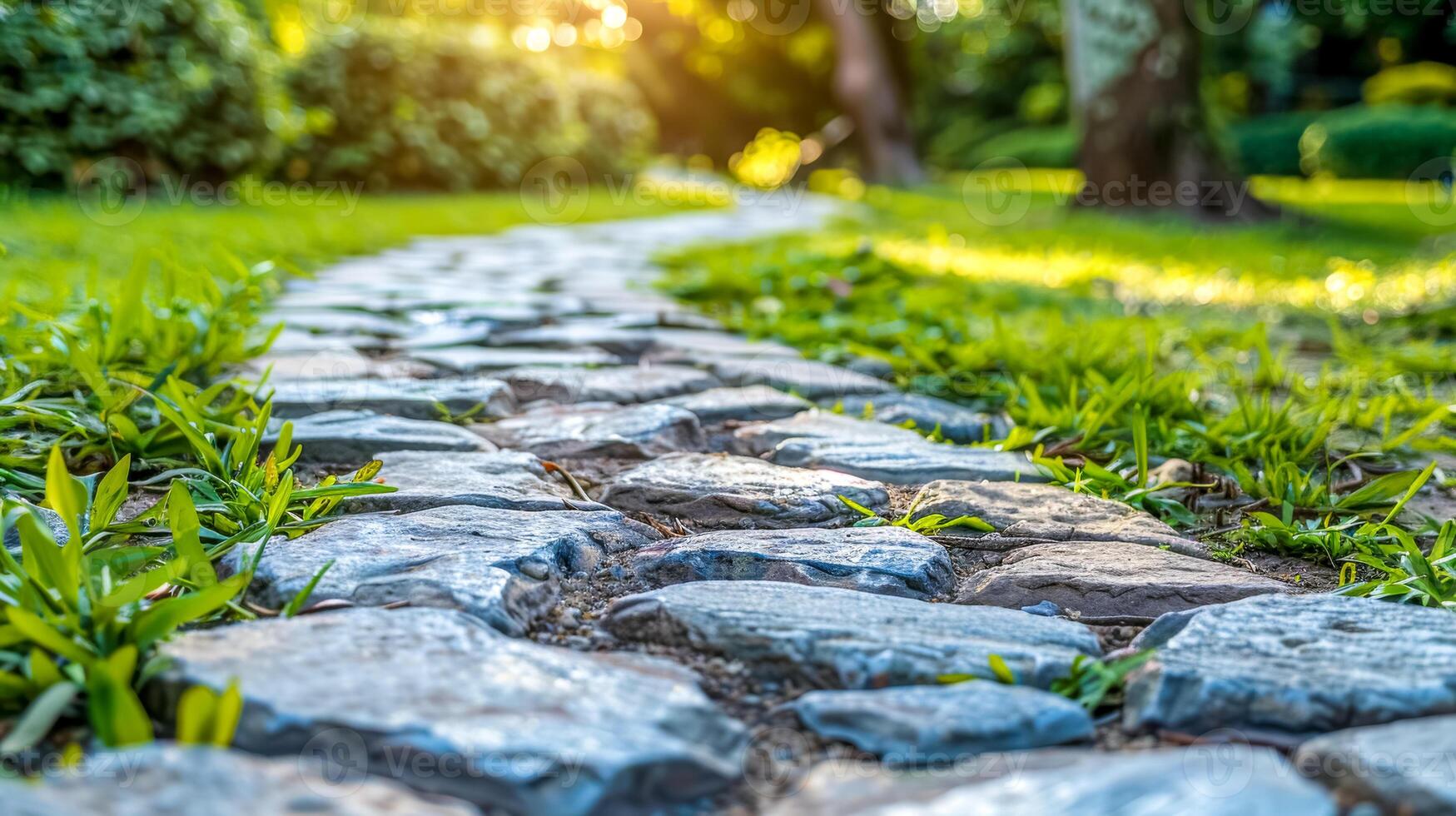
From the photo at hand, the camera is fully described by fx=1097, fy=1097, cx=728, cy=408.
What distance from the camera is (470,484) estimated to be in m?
1.70

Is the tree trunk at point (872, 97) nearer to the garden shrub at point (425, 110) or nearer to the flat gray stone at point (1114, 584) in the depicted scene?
the garden shrub at point (425, 110)

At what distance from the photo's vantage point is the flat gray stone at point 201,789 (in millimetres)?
759

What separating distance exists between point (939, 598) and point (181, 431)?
1.19 meters

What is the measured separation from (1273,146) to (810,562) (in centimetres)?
1985

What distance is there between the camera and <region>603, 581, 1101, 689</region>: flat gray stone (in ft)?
3.69

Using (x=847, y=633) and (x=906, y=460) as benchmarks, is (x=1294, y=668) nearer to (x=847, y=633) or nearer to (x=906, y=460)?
(x=847, y=633)

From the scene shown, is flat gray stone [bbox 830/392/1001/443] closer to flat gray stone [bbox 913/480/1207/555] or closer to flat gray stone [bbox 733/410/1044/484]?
flat gray stone [bbox 733/410/1044/484]

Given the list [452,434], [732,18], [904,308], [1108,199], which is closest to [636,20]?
[732,18]

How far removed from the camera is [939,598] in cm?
141

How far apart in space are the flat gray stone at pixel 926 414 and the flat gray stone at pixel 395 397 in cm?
77

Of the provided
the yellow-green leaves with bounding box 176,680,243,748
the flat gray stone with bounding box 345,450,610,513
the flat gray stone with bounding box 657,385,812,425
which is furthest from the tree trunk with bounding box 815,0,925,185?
the yellow-green leaves with bounding box 176,680,243,748

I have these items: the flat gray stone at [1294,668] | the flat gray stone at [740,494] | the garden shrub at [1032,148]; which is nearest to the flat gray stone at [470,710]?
the flat gray stone at [1294,668]

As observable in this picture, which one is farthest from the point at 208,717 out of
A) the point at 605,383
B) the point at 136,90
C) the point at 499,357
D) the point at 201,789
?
the point at 136,90

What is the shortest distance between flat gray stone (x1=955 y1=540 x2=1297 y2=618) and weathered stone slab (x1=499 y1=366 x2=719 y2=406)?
1.13 m
